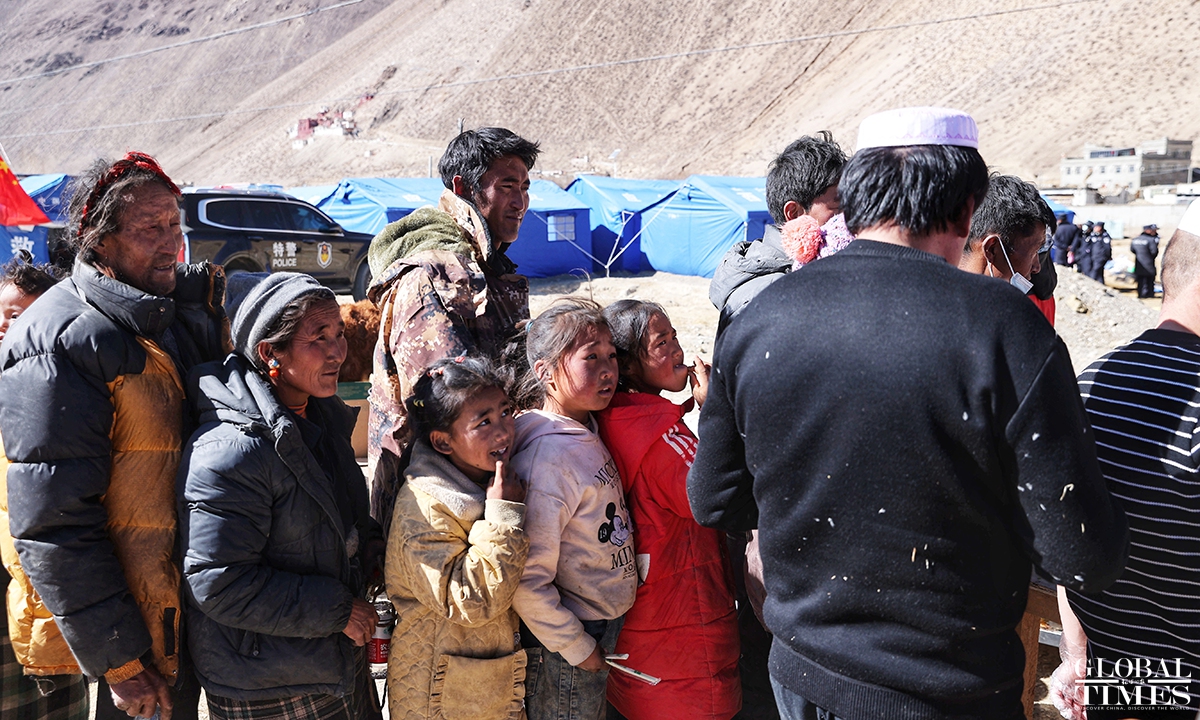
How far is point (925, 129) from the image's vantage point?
1.57 meters

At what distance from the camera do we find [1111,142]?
35.6 meters

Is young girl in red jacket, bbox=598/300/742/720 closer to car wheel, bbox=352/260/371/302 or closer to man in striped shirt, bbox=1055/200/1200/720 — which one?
man in striped shirt, bbox=1055/200/1200/720

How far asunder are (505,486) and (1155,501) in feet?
4.73

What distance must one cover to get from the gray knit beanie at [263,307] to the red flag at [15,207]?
8.26m

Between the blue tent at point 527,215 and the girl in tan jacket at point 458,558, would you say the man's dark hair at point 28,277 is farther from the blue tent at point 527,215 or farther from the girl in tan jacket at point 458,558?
the blue tent at point 527,215

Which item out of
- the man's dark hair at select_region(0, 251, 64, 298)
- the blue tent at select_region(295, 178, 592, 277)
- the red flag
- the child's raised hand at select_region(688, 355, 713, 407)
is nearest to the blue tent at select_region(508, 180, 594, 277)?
the blue tent at select_region(295, 178, 592, 277)

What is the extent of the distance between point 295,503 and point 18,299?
Answer: 1.60 meters

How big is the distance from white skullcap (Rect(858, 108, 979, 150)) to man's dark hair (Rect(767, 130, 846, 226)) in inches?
56.0

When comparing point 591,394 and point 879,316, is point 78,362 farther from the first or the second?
point 879,316

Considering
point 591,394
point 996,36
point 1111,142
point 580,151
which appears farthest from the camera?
point 580,151

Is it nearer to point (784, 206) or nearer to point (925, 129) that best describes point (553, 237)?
point (784, 206)

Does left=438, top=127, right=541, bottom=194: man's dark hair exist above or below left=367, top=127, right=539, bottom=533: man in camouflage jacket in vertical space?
above

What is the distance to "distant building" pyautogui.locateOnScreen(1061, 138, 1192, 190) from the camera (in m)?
29.9

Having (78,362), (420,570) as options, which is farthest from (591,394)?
(78,362)
